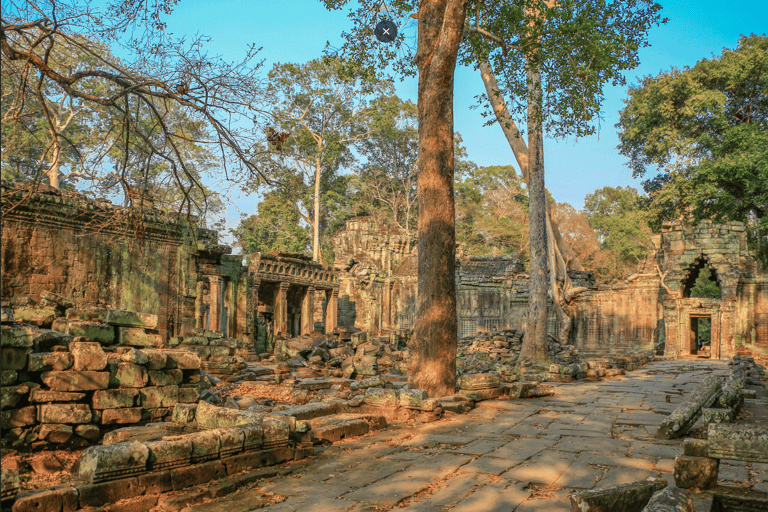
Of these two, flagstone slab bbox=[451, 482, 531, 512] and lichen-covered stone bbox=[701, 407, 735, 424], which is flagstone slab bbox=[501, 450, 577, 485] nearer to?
flagstone slab bbox=[451, 482, 531, 512]

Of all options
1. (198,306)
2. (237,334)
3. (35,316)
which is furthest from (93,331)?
(237,334)

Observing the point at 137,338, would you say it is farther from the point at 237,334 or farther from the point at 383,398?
the point at 237,334

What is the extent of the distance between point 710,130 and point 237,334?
880 inches

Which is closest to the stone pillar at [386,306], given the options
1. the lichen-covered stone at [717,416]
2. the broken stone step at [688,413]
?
the broken stone step at [688,413]

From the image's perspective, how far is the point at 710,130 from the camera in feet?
→ 82.3

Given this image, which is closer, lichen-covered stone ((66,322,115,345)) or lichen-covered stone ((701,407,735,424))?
lichen-covered stone ((701,407,735,424))

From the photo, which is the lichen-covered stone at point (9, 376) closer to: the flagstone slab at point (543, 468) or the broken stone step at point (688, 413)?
the flagstone slab at point (543, 468)

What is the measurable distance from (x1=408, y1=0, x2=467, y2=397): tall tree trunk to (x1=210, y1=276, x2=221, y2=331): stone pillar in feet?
38.1

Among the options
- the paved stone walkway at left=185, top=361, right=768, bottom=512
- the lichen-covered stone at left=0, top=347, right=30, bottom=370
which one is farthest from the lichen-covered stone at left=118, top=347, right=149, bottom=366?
the paved stone walkway at left=185, top=361, right=768, bottom=512

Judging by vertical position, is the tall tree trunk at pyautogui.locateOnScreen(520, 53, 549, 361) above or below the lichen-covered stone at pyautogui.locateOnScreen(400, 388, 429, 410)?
above

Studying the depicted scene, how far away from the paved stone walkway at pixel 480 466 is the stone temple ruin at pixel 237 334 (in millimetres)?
417

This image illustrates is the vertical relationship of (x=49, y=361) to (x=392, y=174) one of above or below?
below

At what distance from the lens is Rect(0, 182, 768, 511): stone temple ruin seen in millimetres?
4859

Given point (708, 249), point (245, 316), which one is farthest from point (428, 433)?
point (708, 249)
